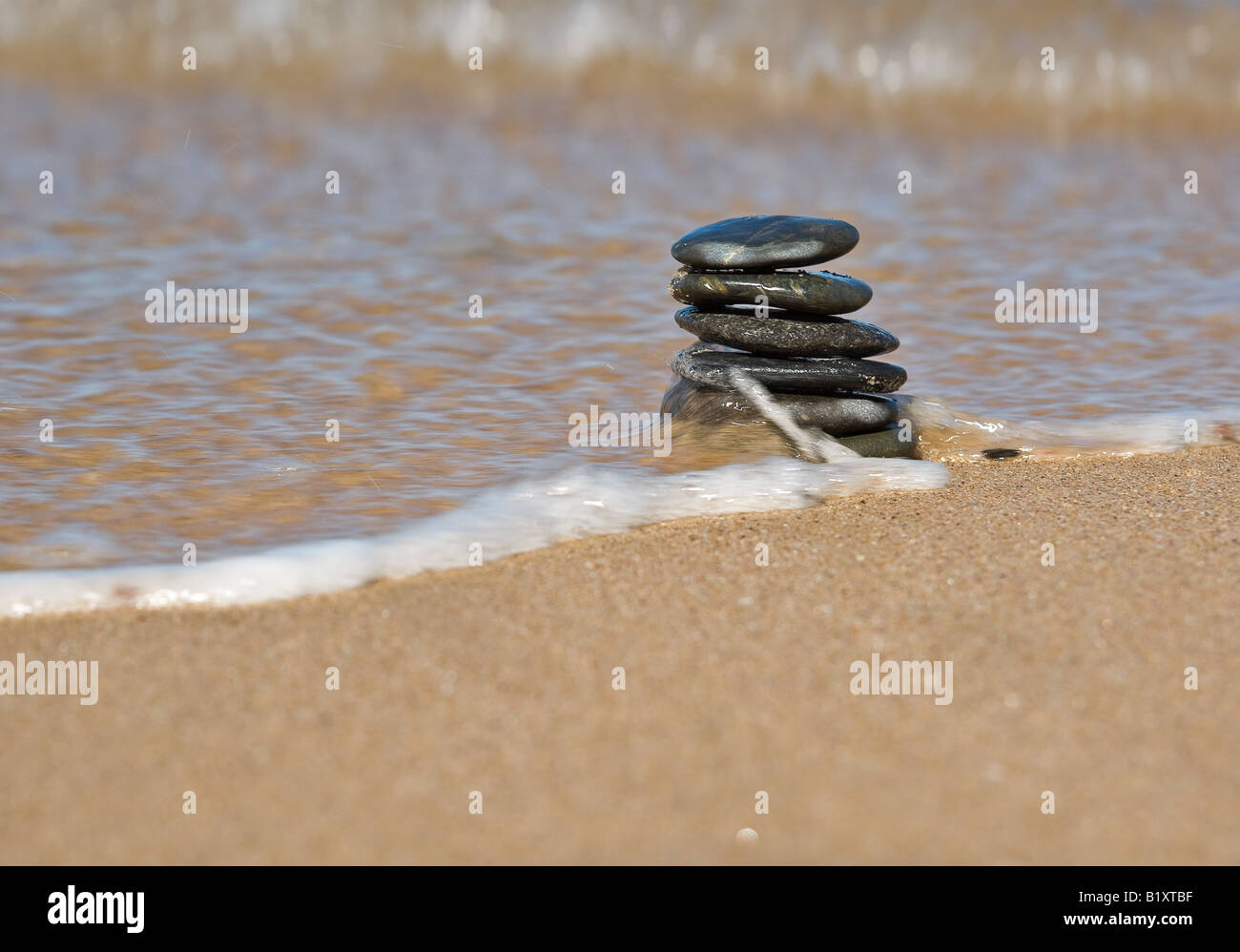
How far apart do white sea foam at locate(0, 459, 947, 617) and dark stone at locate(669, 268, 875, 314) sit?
0.48m

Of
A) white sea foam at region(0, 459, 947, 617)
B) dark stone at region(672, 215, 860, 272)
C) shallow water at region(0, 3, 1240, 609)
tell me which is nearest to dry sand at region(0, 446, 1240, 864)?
white sea foam at region(0, 459, 947, 617)

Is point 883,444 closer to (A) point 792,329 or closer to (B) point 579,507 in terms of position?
(A) point 792,329

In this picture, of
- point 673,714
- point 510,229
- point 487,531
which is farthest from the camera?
point 510,229

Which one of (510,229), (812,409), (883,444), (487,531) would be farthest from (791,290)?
(510,229)

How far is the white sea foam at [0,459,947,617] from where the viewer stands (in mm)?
2916

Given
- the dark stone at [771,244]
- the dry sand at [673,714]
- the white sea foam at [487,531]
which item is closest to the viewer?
the dry sand at [673,714]

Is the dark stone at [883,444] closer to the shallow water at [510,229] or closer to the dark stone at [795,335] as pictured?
the shallow water at [510,229]

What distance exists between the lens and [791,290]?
3.94 m

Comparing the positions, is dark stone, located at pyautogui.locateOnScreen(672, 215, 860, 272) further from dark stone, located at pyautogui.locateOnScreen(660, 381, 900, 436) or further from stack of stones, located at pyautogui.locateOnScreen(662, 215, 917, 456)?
dark stone, located at pyautogui.locateOnScreen(660, 381, 900, 436)

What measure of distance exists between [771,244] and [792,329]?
0.26 metres

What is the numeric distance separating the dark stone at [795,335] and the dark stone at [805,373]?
0.03 meters

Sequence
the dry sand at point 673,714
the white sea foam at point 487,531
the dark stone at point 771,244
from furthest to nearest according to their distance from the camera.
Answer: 1. the dark stone at point 771,244
2. the white sea foam at point 487,531
3. the dry sand at point 673,714

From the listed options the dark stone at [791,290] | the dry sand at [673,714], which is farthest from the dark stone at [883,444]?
the dry sand at [673,714]

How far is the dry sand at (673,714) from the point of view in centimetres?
203
